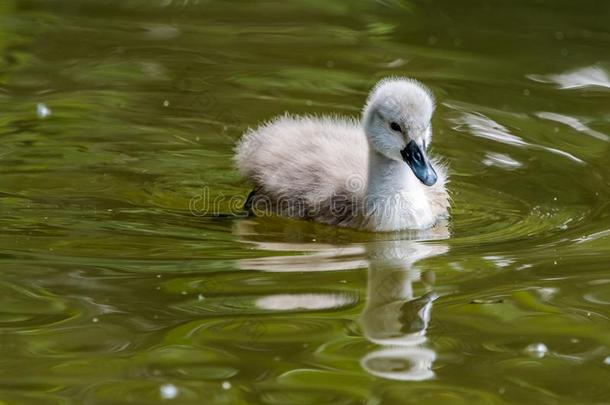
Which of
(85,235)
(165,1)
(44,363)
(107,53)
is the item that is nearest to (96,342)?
(44,363)

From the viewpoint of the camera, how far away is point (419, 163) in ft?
19.3

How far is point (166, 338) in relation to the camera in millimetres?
4473

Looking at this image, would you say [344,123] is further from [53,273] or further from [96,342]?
[96,342]

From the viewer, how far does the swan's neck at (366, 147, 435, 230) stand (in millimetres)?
6004

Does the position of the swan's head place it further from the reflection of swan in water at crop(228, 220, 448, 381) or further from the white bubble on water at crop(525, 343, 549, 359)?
the white bubble on water at crop(525, 343, 549, 359)

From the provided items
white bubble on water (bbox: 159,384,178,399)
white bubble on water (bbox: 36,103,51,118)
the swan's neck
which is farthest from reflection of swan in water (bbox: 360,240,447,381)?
white bubble on water (bbox: 36,103,51,118)

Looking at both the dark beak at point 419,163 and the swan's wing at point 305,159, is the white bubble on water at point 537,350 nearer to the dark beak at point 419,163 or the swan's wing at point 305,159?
the dark beak at point 419,163

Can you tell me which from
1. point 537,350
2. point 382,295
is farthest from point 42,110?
point 537,350

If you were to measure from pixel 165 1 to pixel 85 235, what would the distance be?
4277mm

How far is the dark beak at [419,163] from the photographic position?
5781mm

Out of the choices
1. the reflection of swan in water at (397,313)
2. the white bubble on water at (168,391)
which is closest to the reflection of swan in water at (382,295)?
the reflection of swan in water at (397,313)

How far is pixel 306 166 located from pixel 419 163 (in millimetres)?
607

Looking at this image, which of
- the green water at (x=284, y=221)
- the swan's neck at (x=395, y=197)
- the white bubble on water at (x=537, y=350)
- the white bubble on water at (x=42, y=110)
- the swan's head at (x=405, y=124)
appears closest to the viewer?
the green water at (x=284, y=221)

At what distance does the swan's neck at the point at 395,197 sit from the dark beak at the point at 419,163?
20 cm
